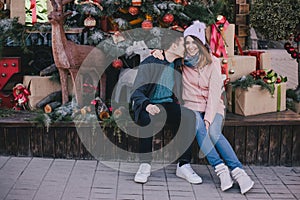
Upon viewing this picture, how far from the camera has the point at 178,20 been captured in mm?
4871

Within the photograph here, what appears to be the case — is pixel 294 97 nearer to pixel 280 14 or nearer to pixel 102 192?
pixel 280 14

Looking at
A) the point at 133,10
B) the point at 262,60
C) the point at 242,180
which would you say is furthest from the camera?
the point at 262,60

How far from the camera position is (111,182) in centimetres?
419

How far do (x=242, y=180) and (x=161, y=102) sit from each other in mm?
932

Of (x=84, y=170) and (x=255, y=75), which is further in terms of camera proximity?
(x=255, y=75)

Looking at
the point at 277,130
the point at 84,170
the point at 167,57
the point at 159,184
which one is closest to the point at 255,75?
the point at 277,130

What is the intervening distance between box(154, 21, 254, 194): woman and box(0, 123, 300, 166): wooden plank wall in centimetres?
49

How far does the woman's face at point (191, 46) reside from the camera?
416 cm

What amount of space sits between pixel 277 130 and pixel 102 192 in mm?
1722

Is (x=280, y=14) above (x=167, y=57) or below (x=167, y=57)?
above

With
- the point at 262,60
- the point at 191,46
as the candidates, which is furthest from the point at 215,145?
the point at 262,60

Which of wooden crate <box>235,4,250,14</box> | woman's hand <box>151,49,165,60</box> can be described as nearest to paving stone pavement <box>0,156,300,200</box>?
woman's hand <box>151,49,165,60</box>

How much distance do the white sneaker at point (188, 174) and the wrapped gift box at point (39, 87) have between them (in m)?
1.42

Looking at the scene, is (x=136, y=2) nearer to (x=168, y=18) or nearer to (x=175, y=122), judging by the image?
(x=168, y=18)
